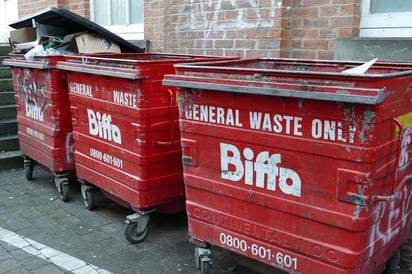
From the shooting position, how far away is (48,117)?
4.48 m

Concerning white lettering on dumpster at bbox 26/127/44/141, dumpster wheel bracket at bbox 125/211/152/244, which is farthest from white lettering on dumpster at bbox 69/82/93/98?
dumpster wheel bracket at bbox 125/211/152/244

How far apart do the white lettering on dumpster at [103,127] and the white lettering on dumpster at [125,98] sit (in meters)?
0.20

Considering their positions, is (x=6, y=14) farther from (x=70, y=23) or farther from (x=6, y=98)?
(x=70, y=23)

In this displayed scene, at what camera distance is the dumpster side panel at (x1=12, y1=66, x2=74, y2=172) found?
14.3ft

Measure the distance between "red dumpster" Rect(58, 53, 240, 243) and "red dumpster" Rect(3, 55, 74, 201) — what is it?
0.40 meters

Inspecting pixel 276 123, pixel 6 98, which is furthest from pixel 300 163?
pixel 6 98

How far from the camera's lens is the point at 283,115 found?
2.32 m

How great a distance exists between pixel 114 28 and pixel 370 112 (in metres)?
5.71

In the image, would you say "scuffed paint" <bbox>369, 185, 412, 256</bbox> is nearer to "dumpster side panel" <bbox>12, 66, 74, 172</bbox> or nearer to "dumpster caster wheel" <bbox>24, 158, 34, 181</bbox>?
"dumpster side panel" <bbox>12, 66, 74, 172</bbox>

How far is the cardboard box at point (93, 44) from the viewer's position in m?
4.76

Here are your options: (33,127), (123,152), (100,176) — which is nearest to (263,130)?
(123,152)

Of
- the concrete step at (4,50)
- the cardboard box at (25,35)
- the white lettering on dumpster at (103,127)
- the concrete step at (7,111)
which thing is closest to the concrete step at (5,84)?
the concrete step at (7,111)

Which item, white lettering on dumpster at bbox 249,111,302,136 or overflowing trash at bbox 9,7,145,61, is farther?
overflowing trash at bbox 9,7,145,61

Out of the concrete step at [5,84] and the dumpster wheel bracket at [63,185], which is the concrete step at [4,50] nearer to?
the concrete step at [5,84]
